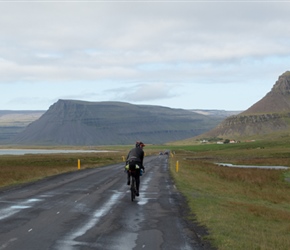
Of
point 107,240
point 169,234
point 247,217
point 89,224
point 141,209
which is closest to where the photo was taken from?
point 107,240

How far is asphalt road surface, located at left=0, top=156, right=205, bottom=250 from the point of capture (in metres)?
12.0

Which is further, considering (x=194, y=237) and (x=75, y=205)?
(x=75, y=205)

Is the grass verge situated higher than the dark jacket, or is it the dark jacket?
the dark jacket

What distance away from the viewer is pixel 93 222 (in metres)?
15.2

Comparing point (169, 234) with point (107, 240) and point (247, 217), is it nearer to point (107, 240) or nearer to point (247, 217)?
point (107, 240)

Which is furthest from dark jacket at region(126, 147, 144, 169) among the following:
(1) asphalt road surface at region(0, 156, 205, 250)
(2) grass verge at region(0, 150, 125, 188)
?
(2) grass verge at region(0, 150, 125, 188)

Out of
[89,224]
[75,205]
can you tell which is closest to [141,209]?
[75,205]

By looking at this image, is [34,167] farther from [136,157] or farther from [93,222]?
[93,222]

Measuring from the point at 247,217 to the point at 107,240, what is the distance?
22.3 ft

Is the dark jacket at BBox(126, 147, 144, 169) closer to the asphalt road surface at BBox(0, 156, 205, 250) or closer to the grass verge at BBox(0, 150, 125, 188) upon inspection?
the asphalt road surface at BBox(0, 156, 205, 250)

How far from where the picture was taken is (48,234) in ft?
43.1

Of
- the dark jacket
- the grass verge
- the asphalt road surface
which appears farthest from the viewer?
the grass verge

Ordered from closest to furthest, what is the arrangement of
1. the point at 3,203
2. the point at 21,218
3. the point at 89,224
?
the point at 89,224, the point at 21,218, the point at 3,203

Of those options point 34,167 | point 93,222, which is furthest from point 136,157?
point 34,167
